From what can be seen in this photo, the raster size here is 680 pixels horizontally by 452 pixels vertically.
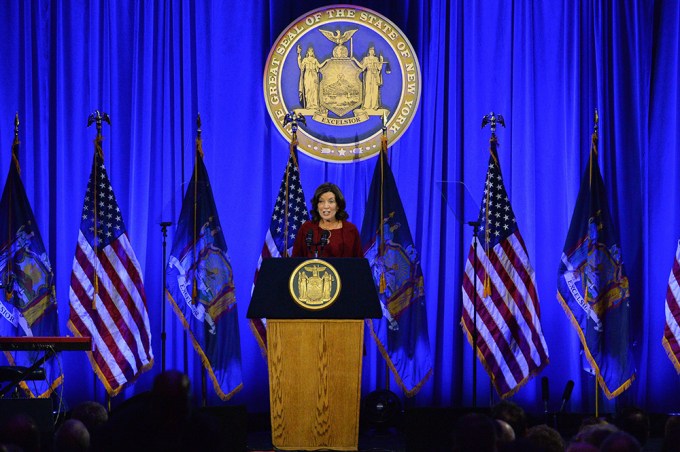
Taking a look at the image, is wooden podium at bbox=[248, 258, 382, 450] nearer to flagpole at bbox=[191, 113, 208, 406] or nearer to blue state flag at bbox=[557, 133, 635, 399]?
flagpole at bbox=[191, 113, 208, 406]

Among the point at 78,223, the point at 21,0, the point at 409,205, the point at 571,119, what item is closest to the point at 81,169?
the point at 78,223

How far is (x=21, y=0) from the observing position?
8.88 meters

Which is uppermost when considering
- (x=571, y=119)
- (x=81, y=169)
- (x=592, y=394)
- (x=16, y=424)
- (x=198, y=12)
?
(x=198, y=12)

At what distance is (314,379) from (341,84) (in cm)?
403

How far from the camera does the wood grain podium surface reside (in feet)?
18.8

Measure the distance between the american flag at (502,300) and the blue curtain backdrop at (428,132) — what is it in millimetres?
444

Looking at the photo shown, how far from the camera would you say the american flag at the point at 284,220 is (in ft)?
27.1

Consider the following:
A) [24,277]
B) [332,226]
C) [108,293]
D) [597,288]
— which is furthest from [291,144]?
[597,288]

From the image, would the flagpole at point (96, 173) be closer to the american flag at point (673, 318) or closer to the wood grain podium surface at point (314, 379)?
the wood grain podium surface at point (314, 379)

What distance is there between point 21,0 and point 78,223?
223cm

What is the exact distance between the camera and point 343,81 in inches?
355

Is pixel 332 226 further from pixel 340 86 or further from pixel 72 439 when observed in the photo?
pixel 72 439

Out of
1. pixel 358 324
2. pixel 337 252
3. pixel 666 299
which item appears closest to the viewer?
pixel 358 324

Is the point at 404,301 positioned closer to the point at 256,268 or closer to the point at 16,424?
the point at 256,268
